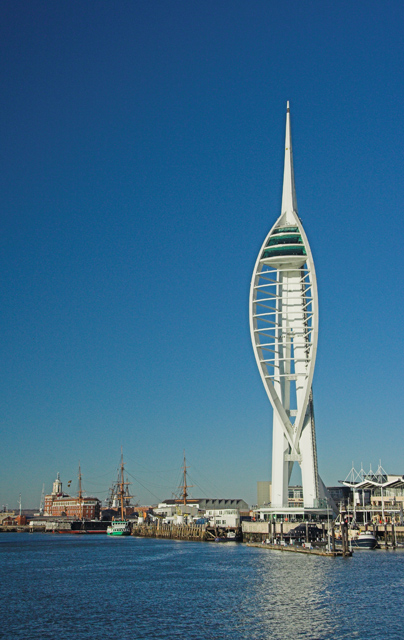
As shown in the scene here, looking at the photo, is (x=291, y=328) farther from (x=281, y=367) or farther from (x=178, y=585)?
(x=178, y=585)

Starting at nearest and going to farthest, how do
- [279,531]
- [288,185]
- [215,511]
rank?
[279,531], [288,185], [215,511]

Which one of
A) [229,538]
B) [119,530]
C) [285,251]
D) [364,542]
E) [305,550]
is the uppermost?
[285,251]

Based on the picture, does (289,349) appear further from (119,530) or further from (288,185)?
(119,530)

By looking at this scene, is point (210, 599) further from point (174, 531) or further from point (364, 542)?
point (174, 531)

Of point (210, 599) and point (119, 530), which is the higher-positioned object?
point (210, 599)

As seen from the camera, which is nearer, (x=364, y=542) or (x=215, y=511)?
(x=364, y=542)

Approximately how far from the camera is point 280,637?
30.3 metres

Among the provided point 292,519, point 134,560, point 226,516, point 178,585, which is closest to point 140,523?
point 226,516

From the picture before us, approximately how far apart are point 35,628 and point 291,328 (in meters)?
72.3

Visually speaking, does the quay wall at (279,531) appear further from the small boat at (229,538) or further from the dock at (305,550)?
the small boat at (229,538)

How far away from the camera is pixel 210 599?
133ft

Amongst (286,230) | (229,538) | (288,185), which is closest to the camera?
(229,538)

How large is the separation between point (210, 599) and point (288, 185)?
79.4 m

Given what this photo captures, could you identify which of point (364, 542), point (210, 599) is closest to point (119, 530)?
point (364, 542)
